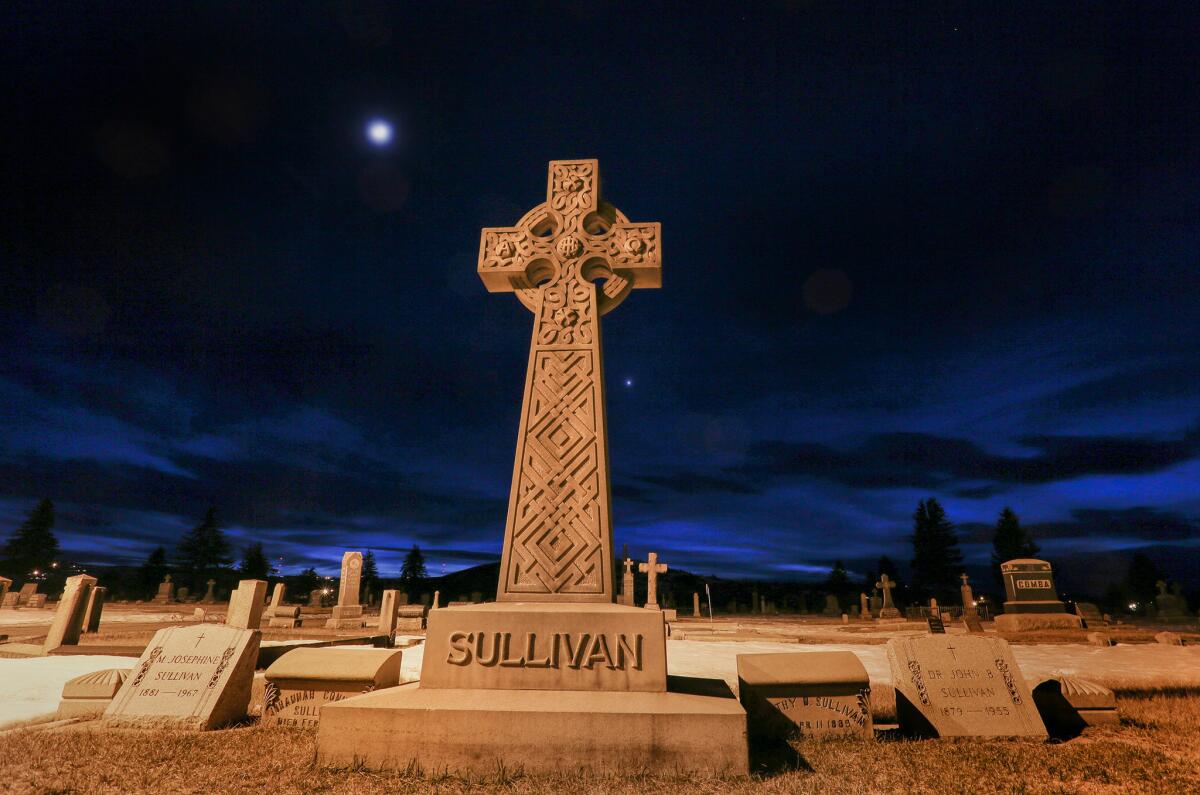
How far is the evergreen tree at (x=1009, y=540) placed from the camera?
54528mm

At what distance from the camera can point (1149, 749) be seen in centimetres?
395

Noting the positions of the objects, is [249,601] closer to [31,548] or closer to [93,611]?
[93,611]

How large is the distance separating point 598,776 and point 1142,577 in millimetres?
78861

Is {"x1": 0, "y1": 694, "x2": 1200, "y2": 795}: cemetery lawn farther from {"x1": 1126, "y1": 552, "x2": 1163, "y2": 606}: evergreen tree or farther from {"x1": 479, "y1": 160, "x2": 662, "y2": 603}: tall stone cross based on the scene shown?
{"x1": 1126, "y1": 552, "x2": 1163, "y2": 606}: evergreen tree

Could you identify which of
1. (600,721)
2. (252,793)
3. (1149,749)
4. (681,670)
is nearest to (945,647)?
(1149,749)

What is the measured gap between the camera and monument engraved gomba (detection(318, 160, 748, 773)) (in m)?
3.13

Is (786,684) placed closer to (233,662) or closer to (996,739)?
(996,739)

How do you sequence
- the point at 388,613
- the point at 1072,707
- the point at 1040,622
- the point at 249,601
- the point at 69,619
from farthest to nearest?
the point at 1040,622, the point at 388,613, the point at 69,619, the point at 249,601, the point at 1072,707

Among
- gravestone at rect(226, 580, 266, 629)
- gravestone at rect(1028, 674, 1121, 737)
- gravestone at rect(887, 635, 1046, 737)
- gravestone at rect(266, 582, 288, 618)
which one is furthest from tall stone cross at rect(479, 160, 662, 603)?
gravestone at rect(266, 582, 288, 618)

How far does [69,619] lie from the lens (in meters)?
11.8

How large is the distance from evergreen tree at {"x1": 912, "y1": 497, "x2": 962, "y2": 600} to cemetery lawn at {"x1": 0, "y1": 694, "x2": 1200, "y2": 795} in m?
61.9

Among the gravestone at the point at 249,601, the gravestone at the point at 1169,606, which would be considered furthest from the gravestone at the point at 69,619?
the gravestone at the point at 1169,606

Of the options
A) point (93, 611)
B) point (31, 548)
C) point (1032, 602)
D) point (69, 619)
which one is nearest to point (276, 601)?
point (93, 611)

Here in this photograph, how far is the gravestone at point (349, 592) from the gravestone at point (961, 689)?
66.9 feet
